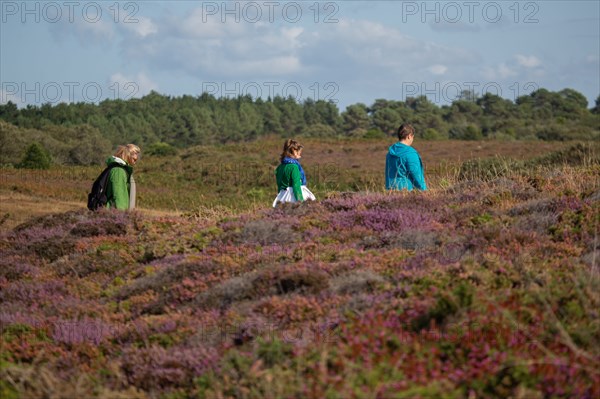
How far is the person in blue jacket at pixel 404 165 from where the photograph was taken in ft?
39.5

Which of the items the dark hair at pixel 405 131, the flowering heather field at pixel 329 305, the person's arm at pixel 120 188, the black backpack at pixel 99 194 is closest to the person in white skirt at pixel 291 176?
the flowering heather field at pixel 329 305

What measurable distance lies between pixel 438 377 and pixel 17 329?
4403 mm

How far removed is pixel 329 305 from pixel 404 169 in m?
6.18

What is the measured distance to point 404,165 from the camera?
12.2m

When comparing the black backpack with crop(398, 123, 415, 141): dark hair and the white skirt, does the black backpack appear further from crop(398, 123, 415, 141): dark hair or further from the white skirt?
crop(398, 123, 415, 141): dark hair

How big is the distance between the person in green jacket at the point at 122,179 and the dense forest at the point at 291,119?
54035 mm

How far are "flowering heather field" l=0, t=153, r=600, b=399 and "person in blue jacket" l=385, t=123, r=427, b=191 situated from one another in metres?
1.22

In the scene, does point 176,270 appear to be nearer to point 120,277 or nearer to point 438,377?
point 120,277

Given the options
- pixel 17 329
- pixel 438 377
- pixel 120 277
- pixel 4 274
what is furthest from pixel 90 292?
pixel 438 377

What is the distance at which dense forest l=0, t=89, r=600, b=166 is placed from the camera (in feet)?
276

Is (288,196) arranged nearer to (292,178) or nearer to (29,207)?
(292,178)

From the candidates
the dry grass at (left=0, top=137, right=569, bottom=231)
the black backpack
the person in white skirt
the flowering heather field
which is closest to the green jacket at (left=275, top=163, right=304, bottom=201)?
the person in white skirt

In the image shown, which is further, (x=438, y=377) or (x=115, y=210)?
(x=115, y=210)

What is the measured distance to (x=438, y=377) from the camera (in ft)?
16.3
